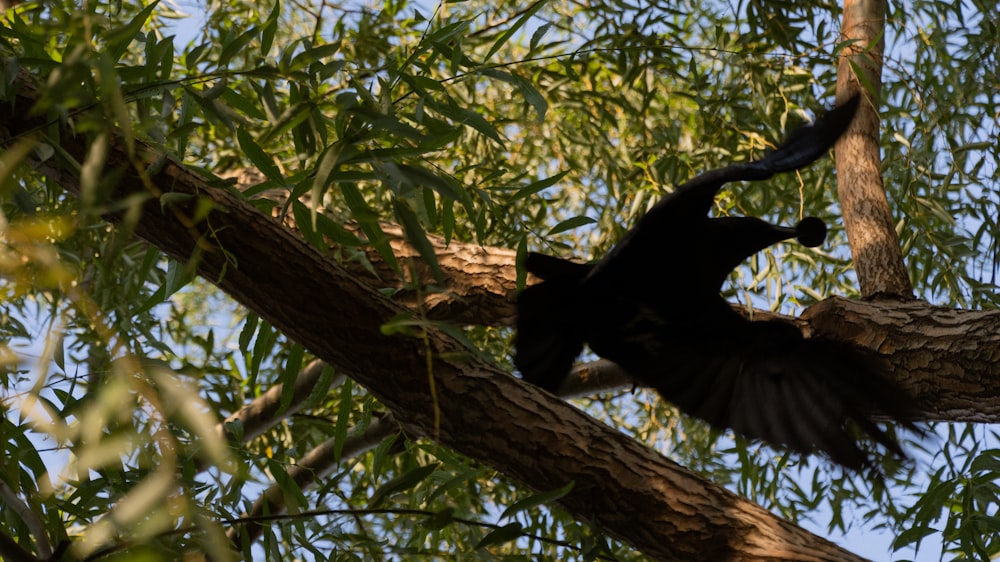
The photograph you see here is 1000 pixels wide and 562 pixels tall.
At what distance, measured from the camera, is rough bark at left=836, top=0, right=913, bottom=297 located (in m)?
1.63

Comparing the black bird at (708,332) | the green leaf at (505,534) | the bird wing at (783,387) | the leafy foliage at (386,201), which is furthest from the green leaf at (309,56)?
the bird wing at (783,387)

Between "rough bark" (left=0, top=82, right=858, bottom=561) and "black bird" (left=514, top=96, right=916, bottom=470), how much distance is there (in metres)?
0.42

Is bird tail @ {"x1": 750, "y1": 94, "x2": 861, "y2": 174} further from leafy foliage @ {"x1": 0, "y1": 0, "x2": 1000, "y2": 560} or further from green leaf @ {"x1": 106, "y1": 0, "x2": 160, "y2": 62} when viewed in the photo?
green leaf @ {"x1": 106, "y1": 0, "x2": 160, "y2": 62}

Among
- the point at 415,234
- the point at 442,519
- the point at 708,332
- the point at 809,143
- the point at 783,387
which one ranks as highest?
the point at 809,143

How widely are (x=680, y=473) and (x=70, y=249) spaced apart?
1.11 metres

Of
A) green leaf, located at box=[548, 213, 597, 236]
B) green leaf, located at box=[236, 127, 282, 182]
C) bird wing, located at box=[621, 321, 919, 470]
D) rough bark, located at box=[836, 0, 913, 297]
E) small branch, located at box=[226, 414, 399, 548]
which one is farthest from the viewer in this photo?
small branch, located at box=[226, 414, 399, 548]

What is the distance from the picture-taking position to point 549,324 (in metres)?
1.73

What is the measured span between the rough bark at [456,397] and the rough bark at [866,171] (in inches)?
23.6

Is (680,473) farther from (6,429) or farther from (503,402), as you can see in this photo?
(6,429)

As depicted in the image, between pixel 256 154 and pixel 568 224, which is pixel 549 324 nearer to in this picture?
pixel 568 224

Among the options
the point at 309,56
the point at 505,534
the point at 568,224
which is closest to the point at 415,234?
the point at 309,56

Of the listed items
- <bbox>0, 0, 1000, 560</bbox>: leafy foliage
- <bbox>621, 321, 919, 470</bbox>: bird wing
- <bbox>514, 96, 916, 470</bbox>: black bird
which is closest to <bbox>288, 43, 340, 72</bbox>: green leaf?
<bbox>0, 0, 1000, 560</bbox>: leafy foliage

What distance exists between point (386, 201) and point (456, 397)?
100cm

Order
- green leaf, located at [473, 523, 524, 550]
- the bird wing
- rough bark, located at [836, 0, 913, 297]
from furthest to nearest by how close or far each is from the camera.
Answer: rough bark, located at [836, 0, 913, 297] → the bird wing → green leaf, located at [473, 523, 524, 550]
